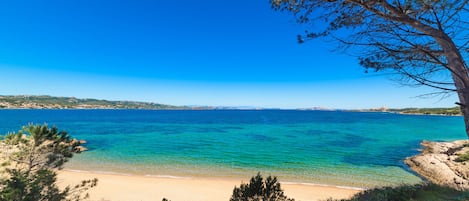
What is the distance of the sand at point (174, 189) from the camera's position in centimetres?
1234

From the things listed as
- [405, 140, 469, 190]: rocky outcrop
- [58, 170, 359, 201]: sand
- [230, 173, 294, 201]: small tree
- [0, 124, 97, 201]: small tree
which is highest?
[0, 124, 97, 201]: small tree

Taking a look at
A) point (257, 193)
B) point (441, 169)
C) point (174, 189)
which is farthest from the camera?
point (441, 169)

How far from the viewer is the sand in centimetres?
1234

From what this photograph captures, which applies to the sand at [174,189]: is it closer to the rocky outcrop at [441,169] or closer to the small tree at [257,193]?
the small tree at [257,193]

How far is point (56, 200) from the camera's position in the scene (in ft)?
20.5

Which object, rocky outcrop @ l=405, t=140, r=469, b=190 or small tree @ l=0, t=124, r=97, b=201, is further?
rocky outcrop @ l=405, t=140, r=469, b=190

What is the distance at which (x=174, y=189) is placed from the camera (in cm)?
1362

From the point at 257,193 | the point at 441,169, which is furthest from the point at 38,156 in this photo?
the point at 441,169

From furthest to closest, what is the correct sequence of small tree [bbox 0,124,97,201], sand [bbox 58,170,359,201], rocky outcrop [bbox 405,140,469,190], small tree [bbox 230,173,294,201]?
1. rocky outcrop [bbox 405,140,469,190]
2. sand [bbox 58,170,359,201]
3. small tree [bbox 230,173,294,201]
4. small tree [bbox 0,124,97,201]

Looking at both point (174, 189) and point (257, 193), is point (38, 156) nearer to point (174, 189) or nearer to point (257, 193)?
point (257, 193)

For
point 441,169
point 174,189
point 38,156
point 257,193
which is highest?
point 38,156

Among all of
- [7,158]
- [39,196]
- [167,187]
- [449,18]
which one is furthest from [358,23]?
[167,187]

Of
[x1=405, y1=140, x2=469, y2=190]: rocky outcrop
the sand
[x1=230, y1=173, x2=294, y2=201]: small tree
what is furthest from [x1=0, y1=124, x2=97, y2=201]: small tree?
[x1=405, y1=140, x2=469, y2=190]: rocky outcrop

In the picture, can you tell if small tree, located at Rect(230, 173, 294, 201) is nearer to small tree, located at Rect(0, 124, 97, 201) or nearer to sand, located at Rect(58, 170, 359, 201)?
small tree, located at Rect(0, 124, 97, 201)
